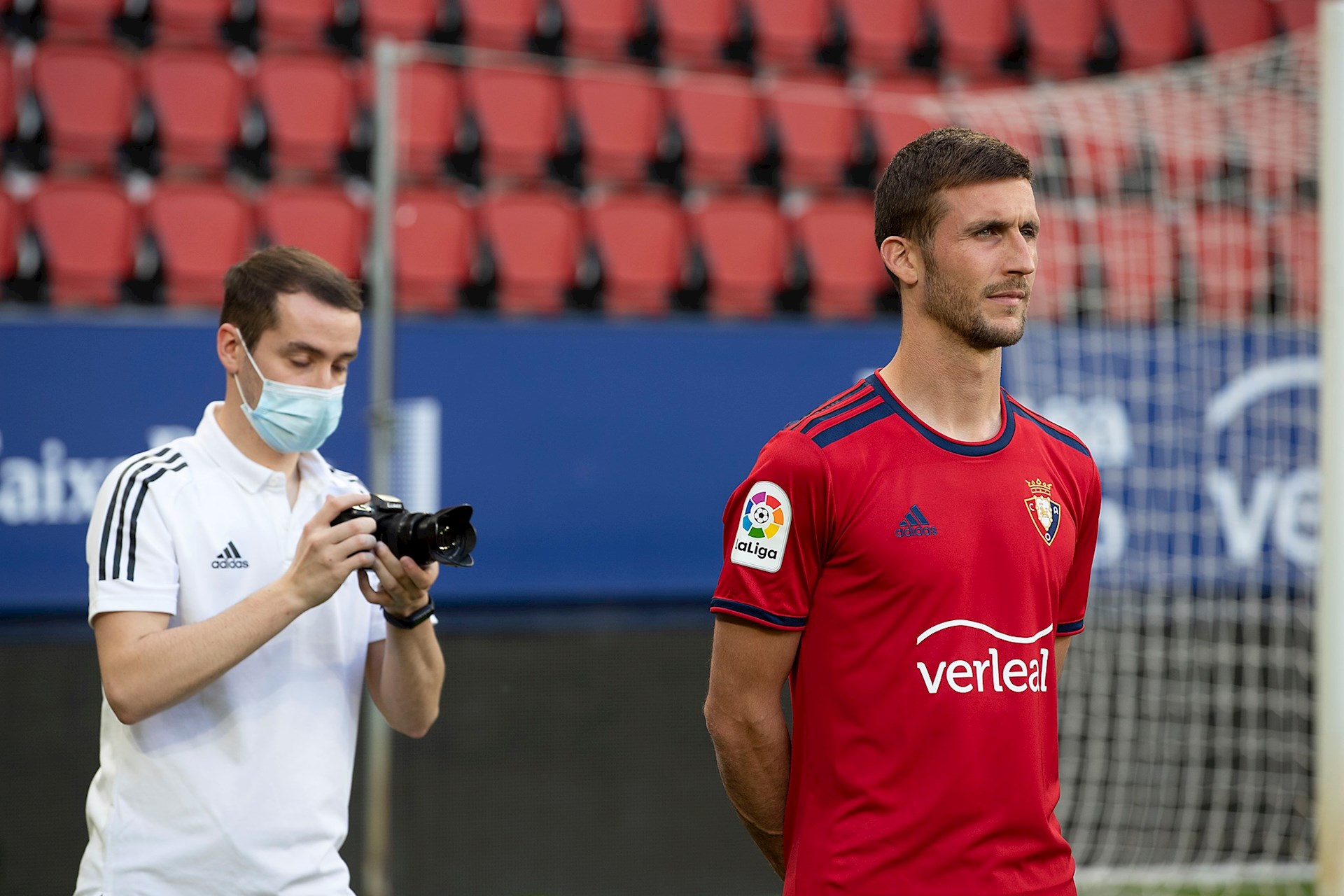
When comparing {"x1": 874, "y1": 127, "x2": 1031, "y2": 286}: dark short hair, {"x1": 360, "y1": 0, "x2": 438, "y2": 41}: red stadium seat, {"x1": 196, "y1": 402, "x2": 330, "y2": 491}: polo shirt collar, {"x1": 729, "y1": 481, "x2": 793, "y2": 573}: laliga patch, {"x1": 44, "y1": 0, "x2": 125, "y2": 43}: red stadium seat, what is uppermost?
{"x1": 360, "y1": 0, "x2": 438, "y2": 41}: red stadium seat

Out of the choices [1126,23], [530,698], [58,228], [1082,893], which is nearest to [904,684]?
[530,698]

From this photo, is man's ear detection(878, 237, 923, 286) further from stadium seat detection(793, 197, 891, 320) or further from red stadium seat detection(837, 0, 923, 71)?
red stadium seat detection(837, 0, 923, 71)

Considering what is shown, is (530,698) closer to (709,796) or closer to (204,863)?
(709,796)

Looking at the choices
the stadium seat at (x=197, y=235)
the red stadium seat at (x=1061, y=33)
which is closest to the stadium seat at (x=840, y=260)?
the red stadium seat at (x=1061, y=33)

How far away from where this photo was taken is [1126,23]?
29.2 ft

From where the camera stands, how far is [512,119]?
7.41 meters

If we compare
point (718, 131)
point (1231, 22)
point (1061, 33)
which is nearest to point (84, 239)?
point (718, 131)

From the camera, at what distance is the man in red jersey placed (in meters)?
1.94

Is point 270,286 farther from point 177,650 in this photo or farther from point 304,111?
point 304,111

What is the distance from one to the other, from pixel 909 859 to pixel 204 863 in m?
1.06

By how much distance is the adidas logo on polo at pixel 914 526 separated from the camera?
6.44 feet

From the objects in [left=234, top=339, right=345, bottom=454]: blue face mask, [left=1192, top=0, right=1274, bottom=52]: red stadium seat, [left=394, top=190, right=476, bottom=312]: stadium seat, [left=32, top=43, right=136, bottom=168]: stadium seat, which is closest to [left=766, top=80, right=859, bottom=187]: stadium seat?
[left=394, top=190, right=476, bottom=312]: stadium seat

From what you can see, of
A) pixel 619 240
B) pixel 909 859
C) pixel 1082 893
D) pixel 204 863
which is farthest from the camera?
pixel 619 240

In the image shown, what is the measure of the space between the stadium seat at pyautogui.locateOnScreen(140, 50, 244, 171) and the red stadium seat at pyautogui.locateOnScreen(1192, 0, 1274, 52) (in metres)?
6.22
